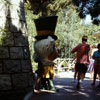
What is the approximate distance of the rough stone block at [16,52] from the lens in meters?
5.57

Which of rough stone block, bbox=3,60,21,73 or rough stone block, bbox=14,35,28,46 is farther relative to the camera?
rough stone block, bbox=14,35,28,46

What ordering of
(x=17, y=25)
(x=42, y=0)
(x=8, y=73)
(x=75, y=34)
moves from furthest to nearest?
(x=75, y=34)
(x=42, y=0)
(x=17, y=25)
(x=8, y=73)

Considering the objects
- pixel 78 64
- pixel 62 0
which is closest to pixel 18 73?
pixel 78 64

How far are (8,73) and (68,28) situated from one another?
794 inches

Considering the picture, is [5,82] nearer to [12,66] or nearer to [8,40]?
[12,66]

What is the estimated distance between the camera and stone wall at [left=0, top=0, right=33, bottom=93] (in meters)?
5.45

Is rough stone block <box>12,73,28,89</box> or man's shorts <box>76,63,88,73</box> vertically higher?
man's shorts <box>76,63,88,73</box>

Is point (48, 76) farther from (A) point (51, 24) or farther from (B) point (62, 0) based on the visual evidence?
(B) point (62, 0)

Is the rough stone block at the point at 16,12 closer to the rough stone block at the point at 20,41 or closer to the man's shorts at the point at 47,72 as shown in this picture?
the rough stone block at the point at 20,41

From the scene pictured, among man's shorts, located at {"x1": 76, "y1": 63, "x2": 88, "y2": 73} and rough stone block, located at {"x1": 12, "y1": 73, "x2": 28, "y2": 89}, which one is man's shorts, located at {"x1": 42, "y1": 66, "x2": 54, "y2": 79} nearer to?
rough stone block, located at {"x1": 12, "y1": 73, "x2": 28, "y2": 89}

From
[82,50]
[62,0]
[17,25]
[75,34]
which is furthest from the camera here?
[75,34]

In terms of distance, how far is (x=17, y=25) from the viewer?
588 cm

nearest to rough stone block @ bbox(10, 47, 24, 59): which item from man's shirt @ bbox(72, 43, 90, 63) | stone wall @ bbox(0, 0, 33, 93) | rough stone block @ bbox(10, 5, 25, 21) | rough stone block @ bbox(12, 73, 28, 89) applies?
stone wall @ bbox(0, 0, 33, 93)

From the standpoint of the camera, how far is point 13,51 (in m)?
5.60
